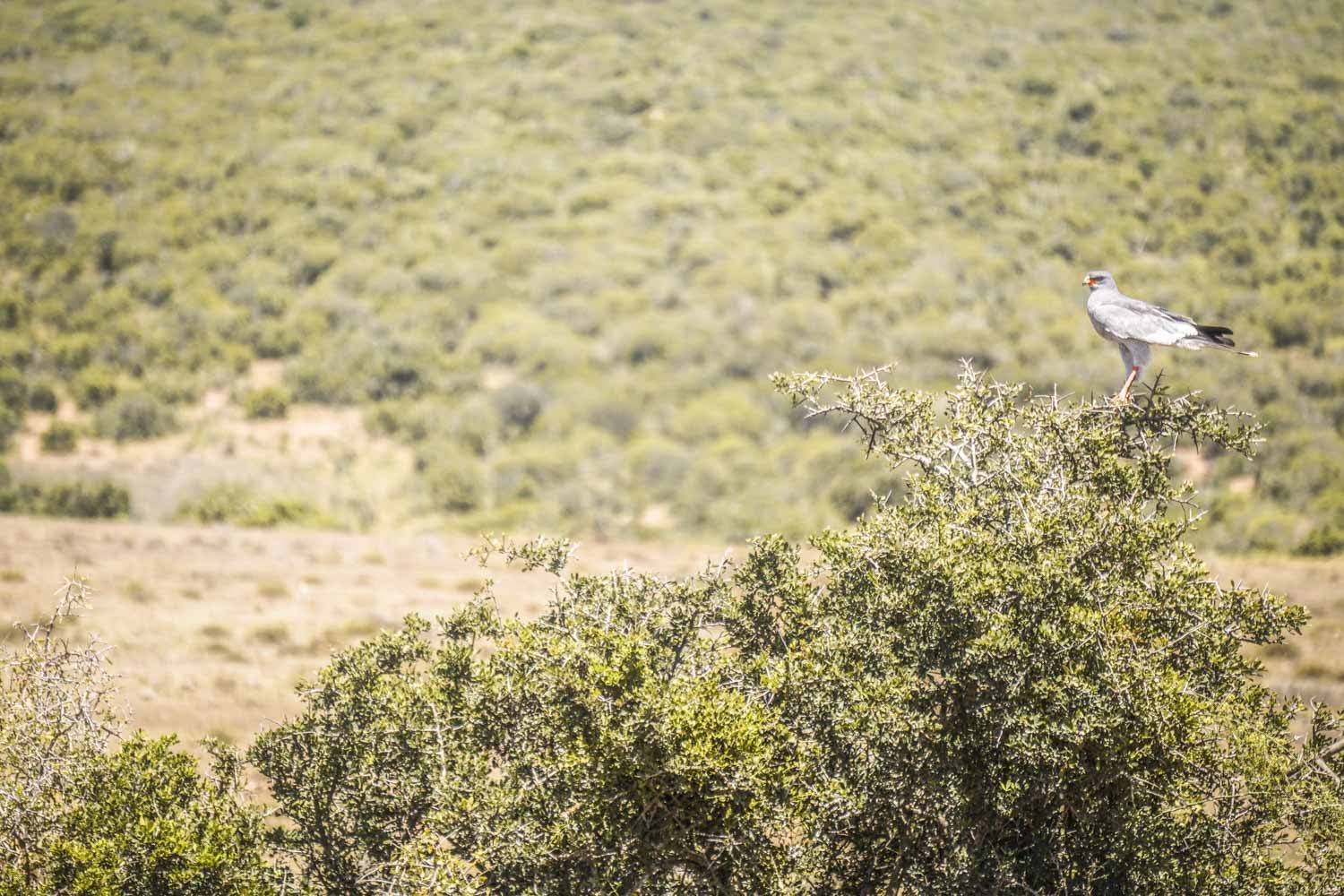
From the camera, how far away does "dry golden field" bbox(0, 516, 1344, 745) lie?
53.7 feet

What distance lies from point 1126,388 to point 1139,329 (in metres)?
0.49

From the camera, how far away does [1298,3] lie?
54.5 m

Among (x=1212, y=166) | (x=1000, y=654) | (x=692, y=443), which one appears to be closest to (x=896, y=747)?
(x=1000, y=654)

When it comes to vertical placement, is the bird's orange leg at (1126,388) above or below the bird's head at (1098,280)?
below

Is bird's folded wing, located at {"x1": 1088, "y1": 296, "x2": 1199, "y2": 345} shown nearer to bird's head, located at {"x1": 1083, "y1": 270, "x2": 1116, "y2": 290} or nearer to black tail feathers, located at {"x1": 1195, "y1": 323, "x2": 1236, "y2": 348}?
black tail feathers, located at {"x1": 1195, "y1": 323, "x2": 1236, "y2": 348}

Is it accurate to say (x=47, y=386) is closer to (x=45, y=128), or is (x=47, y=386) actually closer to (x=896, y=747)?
(x=45, y=128)

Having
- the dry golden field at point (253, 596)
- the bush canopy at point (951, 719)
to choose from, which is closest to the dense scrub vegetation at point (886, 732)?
the bush canopy at point (951, 719)

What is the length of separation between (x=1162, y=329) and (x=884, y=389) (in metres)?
1.64

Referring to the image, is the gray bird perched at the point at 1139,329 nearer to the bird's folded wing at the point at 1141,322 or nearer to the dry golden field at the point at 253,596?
the bird's folded wing at the point at 1141,322

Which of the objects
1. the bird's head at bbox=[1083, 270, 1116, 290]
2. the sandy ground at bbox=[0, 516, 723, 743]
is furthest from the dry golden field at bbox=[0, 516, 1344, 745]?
the bird's head at bbox=[1083, 270, 1116, 290]

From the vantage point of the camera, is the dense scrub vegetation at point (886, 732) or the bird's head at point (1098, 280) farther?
the bird's head at point (1098, 280)

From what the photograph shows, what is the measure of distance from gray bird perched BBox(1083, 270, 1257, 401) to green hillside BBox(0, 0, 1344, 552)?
21.5m

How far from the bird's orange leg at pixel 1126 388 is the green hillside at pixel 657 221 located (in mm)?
21591

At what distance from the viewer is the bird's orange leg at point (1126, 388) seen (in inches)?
262
